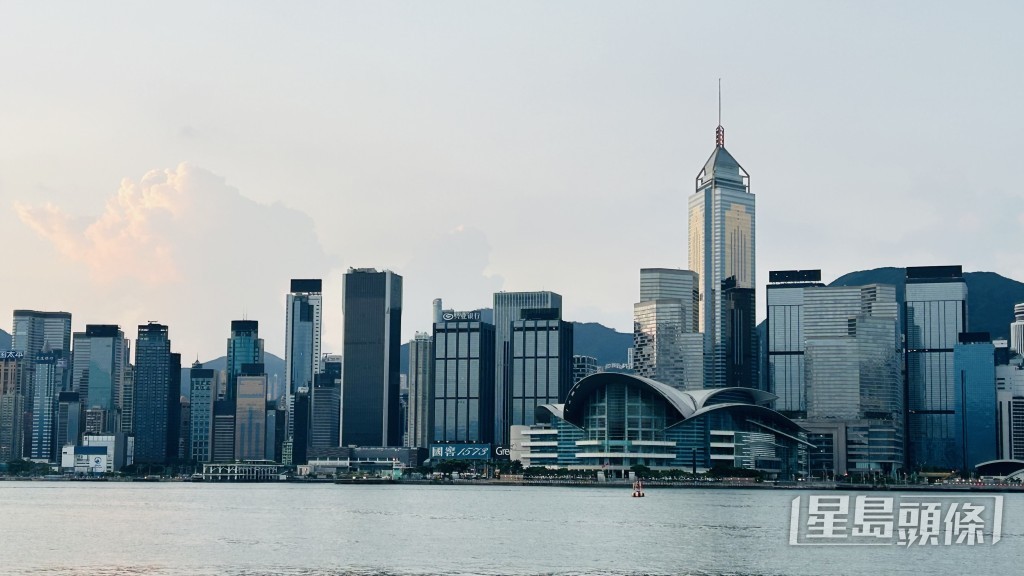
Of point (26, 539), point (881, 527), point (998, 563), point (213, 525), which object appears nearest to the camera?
point (998, 563)

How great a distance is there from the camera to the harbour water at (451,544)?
7844 cm

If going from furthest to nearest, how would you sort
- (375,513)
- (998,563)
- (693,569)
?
(375,513) → (998,563) → (693,569)

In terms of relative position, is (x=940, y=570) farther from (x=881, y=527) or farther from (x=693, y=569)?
(x=881, y=527)

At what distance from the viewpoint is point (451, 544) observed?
94.0m

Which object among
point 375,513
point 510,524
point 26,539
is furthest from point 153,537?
point 375,513

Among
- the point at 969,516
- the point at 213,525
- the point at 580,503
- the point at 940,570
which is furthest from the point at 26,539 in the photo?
the point at 969,516

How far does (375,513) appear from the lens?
139375mm

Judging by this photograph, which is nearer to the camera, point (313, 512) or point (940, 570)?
point (940, 570)

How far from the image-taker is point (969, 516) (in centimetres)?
14038

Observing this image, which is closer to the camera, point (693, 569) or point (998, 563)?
point (693, 569)

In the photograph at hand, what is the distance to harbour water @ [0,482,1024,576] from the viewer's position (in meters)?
78.4

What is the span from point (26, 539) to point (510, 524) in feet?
126

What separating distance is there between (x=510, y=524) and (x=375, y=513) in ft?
86.1

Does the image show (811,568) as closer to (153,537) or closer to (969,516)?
(153,537)
